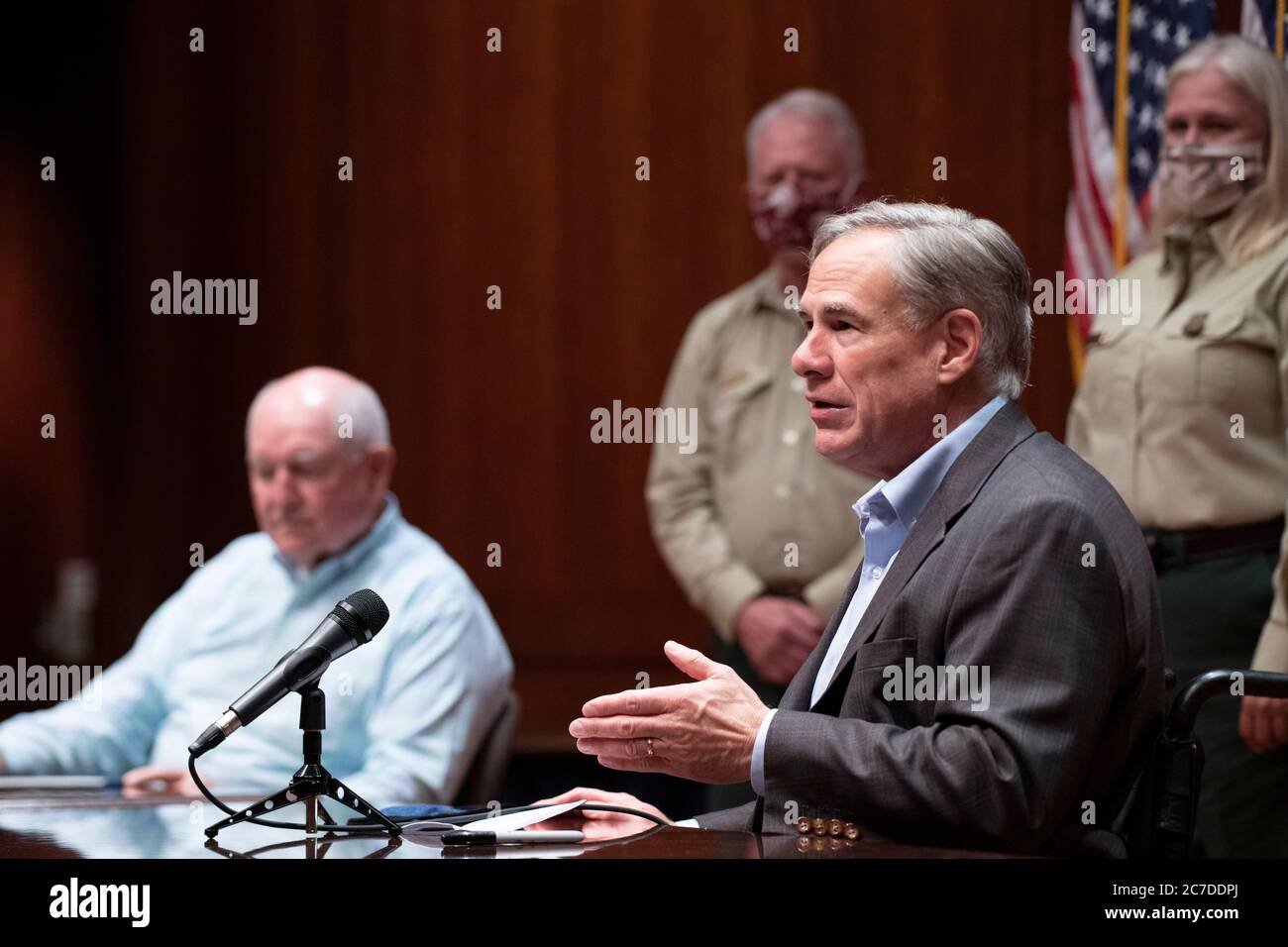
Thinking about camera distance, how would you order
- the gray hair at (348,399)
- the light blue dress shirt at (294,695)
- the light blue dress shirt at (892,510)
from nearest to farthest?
the light blue dress shirt at (892,510) < the light blue dress shirt at (294,695) < the gray hair at (348,399)

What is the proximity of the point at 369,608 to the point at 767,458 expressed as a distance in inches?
81.5

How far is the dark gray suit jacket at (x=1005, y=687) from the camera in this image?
1643mm

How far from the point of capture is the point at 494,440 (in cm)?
523

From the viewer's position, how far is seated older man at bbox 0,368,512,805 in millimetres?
2943

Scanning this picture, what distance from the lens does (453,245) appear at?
5219 mm

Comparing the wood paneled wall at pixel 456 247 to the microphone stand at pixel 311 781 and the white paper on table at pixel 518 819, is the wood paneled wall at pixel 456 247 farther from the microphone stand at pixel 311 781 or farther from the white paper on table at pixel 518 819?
the microphone stand at pixel 311 781

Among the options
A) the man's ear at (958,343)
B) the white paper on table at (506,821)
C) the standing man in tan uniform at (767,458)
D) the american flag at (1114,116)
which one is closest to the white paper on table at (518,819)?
the white paper on table at (506,821)

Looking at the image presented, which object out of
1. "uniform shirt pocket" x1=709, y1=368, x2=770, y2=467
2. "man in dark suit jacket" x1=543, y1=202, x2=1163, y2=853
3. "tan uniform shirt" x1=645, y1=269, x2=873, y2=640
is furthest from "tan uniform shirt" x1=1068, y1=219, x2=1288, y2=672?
"man in dark suit jacket" x1=543, y1=202, x2=1163, y2=853

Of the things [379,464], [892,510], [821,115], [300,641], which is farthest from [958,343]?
[821,115]

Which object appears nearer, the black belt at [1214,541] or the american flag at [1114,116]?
the black belt at [1214,541]

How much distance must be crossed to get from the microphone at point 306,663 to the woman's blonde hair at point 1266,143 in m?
1.98

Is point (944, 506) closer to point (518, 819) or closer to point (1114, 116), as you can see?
point (518, 819)

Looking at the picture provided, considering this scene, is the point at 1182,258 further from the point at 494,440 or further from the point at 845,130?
the point at 494,440

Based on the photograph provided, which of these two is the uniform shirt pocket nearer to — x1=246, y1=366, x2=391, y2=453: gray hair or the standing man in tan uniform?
the standing man in tan uniform
